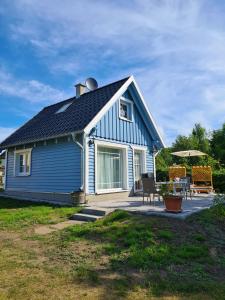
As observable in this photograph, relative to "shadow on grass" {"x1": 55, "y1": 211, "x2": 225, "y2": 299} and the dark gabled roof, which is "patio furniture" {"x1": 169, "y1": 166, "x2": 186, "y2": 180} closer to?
the dark gabled roof

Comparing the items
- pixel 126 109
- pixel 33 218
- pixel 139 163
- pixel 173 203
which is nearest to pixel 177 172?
pixel 139 163

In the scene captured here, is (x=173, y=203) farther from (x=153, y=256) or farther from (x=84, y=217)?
(x=153, y=256)

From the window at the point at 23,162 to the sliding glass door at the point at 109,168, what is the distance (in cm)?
412

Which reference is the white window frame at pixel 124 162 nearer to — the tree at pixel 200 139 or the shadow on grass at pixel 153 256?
the shadow on grass at pixel 153 256

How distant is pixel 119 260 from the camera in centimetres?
438

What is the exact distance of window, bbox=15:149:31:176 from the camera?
1356 centimetres

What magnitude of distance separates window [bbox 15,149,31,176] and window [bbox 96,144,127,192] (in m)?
4.12

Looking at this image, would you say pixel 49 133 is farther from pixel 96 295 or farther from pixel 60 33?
pixel 96 295

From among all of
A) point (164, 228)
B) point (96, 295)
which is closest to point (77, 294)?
point (96, 295)

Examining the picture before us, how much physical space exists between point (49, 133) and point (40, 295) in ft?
30.8

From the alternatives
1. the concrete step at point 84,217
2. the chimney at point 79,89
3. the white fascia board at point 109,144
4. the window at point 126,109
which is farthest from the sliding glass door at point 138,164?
the concrete step at point 84,217

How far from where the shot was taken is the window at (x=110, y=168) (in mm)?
11578

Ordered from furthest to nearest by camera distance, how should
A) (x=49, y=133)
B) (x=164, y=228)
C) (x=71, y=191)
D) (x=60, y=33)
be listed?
(x=49, y=133)
(x=71, y=191)
(x=60, y=33)
(x=164, y=228)

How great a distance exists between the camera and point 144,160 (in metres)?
14.3
